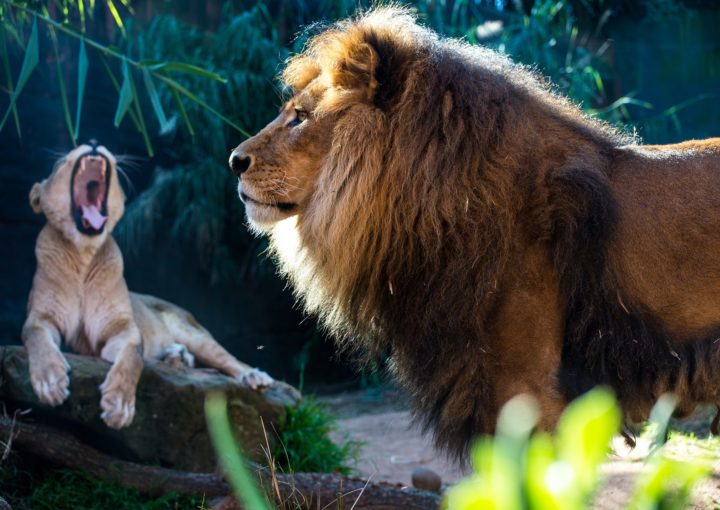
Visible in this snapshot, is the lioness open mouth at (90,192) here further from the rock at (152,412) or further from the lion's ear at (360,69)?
the lion's ear at (360,69)

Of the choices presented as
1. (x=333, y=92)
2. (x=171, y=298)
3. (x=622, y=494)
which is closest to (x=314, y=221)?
(x=333, y=92)

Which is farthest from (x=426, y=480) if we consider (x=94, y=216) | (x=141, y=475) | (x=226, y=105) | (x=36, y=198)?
(x=226, y=105)

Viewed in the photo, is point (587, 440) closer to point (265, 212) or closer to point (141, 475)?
point (265, 212)

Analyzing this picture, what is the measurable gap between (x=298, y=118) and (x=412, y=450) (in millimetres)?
3744

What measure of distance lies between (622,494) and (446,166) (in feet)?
4.92

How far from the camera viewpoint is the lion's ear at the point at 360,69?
2936mm

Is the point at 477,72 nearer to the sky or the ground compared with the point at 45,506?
nearer to the sky

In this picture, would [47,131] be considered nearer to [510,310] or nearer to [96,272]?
[96,272]

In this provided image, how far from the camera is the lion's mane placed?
2682mm

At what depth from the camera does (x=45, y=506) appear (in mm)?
4082

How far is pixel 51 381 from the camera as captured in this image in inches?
158

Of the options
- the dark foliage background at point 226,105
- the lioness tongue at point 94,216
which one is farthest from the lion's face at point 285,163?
the dark foliage background at point 226,105

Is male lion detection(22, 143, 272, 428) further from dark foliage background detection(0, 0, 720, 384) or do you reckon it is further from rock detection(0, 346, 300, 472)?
dark foliage background detection(0, 0, 720, 384)

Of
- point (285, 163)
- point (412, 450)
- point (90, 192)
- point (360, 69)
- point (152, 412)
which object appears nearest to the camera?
point (360, 69)
